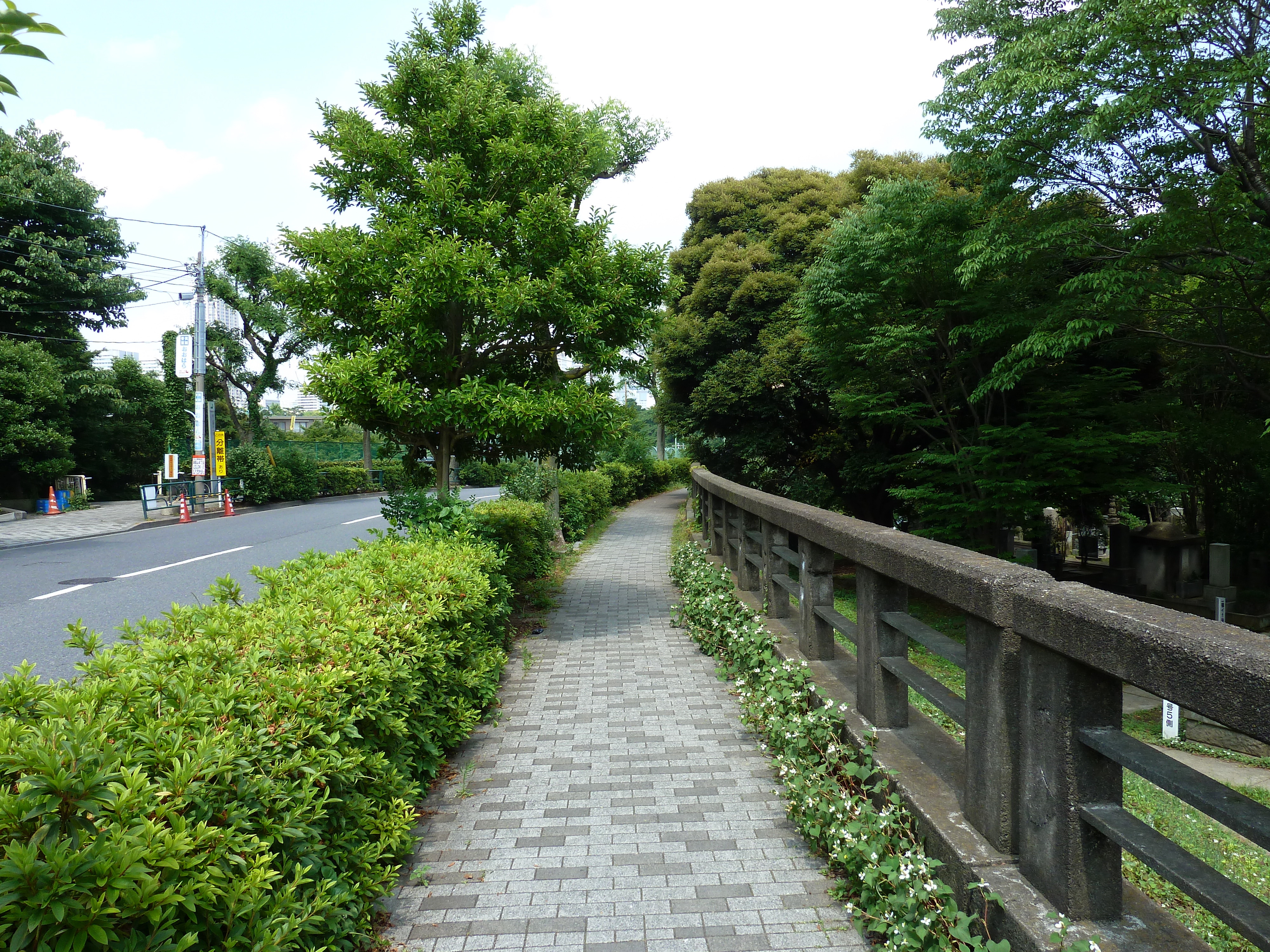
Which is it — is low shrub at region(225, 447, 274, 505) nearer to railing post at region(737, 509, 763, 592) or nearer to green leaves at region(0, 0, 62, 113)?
railing post at region(737, 509, 763, 592)

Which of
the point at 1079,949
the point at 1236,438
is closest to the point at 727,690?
the point at 1079,949

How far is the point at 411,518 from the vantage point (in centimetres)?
757

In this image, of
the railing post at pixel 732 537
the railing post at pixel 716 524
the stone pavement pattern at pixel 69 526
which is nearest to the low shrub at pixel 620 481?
the railing post at pixel 716 524

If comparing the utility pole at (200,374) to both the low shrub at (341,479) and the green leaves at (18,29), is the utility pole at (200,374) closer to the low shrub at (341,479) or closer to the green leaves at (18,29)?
the low shrub at (341,479)

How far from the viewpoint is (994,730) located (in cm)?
237

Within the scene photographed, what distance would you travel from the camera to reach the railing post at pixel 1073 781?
2025 millimetres

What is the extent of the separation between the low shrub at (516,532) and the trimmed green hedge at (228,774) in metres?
3.45

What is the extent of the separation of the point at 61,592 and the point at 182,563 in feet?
8.11

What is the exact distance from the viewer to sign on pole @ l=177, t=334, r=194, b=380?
22594 mm

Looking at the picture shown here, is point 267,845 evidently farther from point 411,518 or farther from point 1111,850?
point 411,518

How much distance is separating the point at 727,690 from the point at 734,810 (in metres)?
2.07

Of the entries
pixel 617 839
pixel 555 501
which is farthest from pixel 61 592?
pixel 617 839

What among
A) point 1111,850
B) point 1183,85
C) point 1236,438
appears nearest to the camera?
point 1111,850

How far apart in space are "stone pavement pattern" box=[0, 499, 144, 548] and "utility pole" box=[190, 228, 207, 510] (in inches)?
72.3
